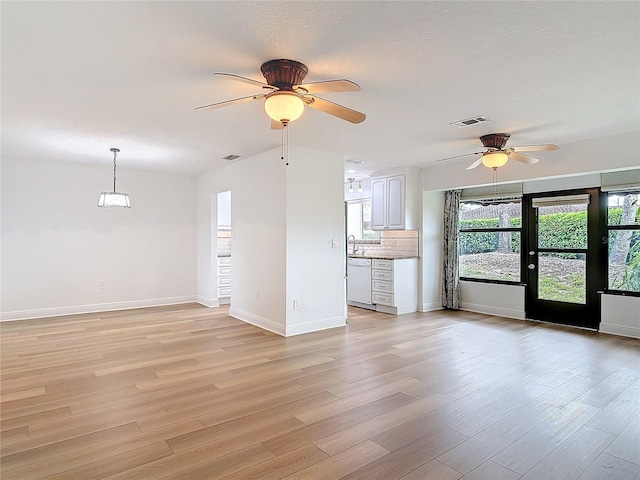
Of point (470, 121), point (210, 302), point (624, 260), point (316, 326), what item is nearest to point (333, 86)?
point (470, 121)

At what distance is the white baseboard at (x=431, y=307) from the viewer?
7.00m

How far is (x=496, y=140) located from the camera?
447cm

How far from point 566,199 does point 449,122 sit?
300 centimetres

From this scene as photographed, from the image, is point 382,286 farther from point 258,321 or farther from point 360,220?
point 258,321

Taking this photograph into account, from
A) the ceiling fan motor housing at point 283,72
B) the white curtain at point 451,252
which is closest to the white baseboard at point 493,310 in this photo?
the white curtain at point 451,252

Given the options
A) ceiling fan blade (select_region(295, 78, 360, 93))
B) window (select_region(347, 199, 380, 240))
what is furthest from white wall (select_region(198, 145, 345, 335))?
window (select_region(347, 199, 380, 240))

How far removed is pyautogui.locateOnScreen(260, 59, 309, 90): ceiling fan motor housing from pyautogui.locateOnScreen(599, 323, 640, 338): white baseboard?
17.8 ft

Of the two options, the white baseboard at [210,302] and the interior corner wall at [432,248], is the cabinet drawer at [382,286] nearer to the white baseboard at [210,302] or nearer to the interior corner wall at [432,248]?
the interior corner wall at [432,248]

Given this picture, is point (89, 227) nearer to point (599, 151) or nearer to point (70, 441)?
point (70, 441)

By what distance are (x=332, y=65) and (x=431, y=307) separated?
5.42 m

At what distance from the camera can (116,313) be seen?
664 cm

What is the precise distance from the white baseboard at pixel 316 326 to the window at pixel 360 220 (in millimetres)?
2958

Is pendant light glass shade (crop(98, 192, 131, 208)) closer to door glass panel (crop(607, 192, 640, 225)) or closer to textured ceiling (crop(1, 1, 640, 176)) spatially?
textured ceiling (crop(1, 1, 640, 176))

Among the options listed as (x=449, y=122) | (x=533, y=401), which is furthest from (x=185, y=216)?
(x=533, y=401)
